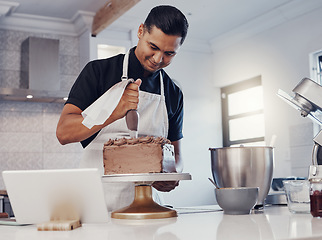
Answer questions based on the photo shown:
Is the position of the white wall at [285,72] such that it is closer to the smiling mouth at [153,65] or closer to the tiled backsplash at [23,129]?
the tiled backsplash at [23,129]

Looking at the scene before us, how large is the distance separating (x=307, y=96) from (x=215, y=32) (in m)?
4.08

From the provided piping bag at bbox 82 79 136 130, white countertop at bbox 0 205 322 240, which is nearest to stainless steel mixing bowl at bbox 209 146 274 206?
white countertop at bbox 0 205 322 240

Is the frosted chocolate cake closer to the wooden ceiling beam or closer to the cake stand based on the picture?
the cake stand

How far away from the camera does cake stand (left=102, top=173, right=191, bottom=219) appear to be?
120 centimetres

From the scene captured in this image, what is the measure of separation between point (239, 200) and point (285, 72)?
3.56 metres

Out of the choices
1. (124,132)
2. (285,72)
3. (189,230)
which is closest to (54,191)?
(189,230)

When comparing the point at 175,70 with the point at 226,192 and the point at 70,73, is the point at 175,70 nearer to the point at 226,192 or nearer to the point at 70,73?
the point at 70,73

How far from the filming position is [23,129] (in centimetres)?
466

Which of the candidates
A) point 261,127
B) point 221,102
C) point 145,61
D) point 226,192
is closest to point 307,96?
point 226,192

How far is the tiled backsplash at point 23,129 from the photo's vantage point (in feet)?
15.1

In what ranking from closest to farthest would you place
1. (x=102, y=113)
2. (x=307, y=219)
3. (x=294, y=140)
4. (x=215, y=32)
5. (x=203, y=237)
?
(x=203, y=237)
(x=307, y=219)
(x=102, y=113)
(x=294, y=140)
(x=215, y=32)

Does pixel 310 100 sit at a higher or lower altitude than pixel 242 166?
higher

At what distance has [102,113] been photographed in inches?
52.7

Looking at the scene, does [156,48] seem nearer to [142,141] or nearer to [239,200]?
[142,141]
